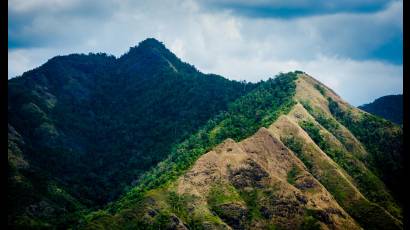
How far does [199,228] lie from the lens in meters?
117

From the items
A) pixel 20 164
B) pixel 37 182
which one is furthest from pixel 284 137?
pixel 20 164

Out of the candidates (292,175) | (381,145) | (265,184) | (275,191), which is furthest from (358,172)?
(275,191)

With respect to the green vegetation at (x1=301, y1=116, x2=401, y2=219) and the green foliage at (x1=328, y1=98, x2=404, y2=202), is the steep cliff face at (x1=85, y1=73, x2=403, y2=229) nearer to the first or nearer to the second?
the green vegetation at (x1=301, y1=116, x2=401, y2=219)

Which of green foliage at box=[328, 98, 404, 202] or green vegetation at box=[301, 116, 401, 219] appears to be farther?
green foliage at box=[328, 98, 404, 202]

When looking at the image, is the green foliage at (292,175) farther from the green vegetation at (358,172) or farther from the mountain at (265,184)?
the green vegetation at (358,172)

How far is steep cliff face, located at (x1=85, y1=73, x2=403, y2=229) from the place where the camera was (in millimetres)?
120750

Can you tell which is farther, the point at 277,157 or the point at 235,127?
the point at 235,127

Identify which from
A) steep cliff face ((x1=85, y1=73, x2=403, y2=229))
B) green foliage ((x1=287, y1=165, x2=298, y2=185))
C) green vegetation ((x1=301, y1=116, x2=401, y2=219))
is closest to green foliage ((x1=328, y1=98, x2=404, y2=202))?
steep cliff face ((x1=85, y1=73, x2=403, y2=229))

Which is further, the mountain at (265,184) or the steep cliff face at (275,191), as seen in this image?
the mountain at (265,184)

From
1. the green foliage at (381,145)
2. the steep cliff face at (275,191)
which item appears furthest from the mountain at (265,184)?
the green foliage at (381,145)

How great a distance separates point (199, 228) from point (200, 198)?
10.7 m

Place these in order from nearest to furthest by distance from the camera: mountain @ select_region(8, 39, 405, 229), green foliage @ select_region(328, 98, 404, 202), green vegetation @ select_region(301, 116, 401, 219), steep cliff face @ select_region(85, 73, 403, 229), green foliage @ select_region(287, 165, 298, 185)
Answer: steep cliff face @ select_region(85, 73, 403, 229) < mountain @ select_region(8, 39, 405, 229) < green foliage @ select_region(287, 165, 298, 185) < green vegetation @ select_region(301, 116, 401, 219) < green foliage @ select_region(328, 98, 404, 202)

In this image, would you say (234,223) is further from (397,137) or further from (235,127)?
(397,137)

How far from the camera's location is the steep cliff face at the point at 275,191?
396 feet
